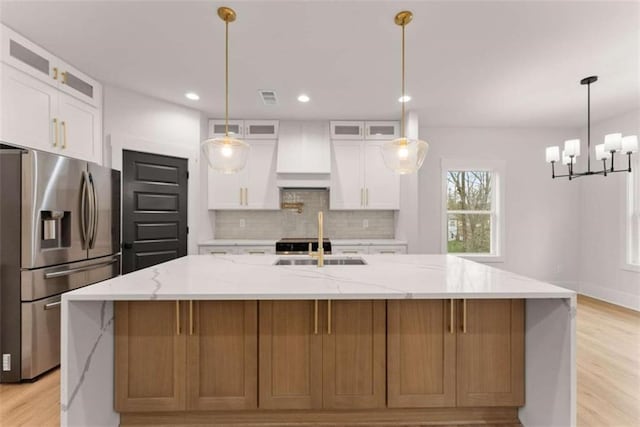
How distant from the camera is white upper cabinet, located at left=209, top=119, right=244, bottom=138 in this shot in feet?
14.6

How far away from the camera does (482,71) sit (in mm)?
3043

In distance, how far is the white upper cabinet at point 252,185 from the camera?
444 centimetres

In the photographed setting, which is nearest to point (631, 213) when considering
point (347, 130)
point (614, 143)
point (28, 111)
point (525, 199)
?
point (525, 199)

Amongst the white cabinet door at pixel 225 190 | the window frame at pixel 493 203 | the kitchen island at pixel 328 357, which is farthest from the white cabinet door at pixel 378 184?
the kitchen island at pixel 328 357

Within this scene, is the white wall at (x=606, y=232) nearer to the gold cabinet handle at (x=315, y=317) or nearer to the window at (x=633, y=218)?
the window at (x=633, y=218)

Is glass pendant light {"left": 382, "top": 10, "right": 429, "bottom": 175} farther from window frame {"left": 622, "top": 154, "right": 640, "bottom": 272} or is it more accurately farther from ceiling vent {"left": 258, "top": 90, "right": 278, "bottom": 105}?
window frame {"left": 622, "top": 154, "right": 640, "bottom": 272}

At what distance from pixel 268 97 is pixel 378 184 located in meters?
1.85

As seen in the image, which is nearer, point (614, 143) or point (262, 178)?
point (614, 143)

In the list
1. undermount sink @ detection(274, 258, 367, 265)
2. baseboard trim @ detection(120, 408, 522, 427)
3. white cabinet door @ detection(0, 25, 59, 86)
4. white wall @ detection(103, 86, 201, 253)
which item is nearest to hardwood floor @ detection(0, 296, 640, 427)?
baseboard trim @ detection(120, 408, 522, 427)

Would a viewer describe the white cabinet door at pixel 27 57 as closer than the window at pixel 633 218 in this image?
Yes

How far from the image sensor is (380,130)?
447cm

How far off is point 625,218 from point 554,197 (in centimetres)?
90

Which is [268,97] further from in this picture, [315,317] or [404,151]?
[315,317]

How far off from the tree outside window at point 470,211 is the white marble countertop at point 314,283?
3.04 metres
